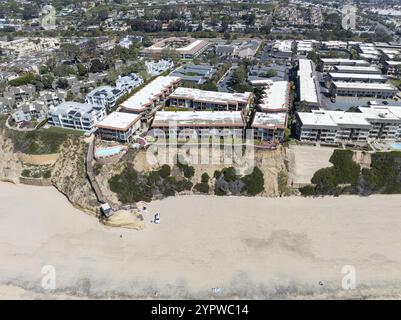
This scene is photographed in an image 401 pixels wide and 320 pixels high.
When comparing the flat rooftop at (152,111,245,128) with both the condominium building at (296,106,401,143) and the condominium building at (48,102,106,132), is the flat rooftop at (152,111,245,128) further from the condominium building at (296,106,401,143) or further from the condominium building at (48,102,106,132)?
the condominium building at (48,102,106,132)

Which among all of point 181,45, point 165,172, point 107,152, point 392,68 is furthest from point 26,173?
point 392,68

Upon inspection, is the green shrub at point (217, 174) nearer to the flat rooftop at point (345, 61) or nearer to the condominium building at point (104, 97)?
the condominium building at point (104, 97)

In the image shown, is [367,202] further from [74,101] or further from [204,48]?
[204,48]

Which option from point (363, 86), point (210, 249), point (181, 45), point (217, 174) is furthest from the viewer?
point (181, 45)

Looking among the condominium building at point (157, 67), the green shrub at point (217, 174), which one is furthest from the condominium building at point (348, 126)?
the condominium building at point (157, 67)

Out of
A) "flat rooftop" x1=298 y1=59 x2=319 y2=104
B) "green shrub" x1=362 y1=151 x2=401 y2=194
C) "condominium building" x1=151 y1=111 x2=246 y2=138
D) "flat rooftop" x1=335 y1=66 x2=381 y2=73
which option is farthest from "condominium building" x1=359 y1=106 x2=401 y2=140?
"flat rooftop" x1=335 y1=66 x2=381 y2=73

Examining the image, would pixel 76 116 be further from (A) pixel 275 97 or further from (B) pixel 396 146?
(B) pixel 396 146

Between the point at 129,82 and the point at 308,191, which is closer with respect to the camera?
the point at 308,191
